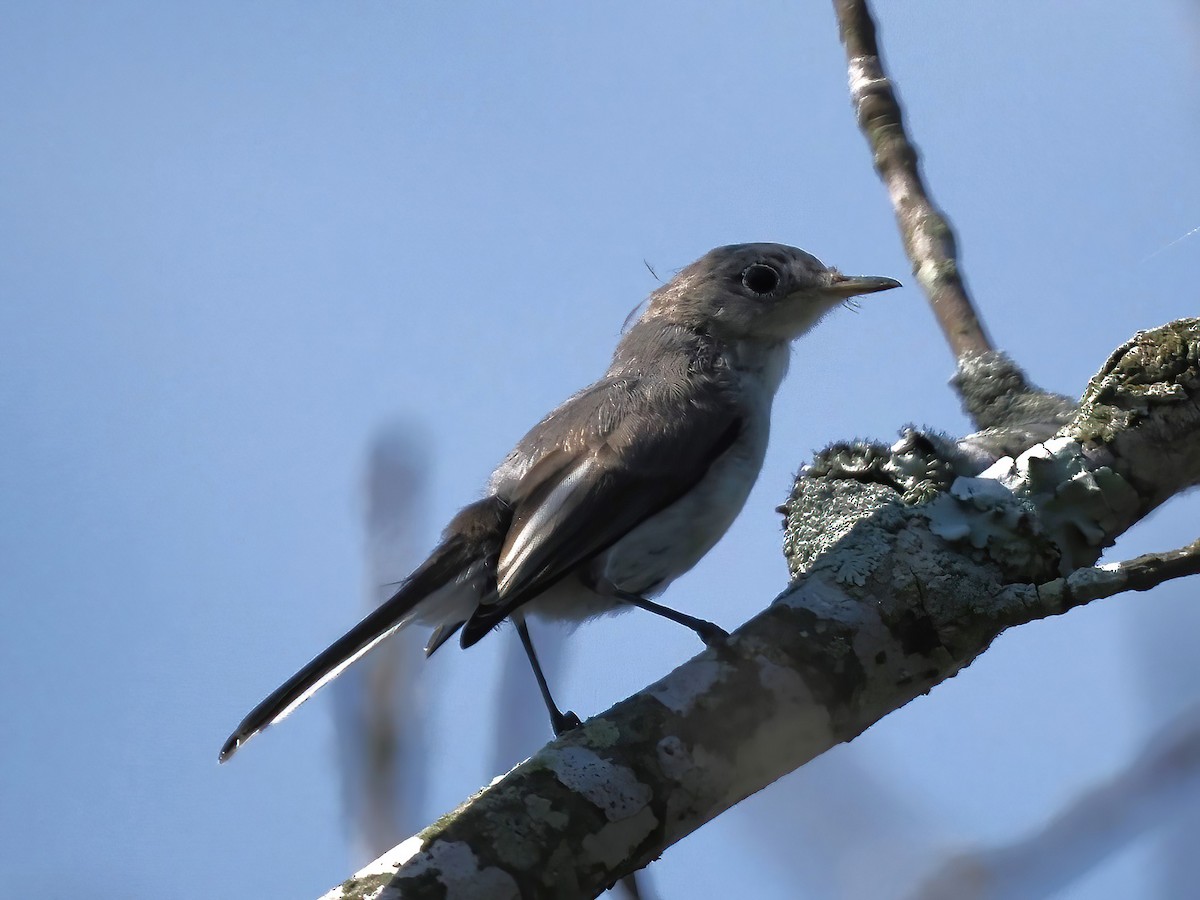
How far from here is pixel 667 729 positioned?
2018mm

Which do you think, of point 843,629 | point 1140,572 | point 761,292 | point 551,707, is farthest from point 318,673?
point 761,292

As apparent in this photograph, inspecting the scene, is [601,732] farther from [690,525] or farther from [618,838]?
[690,525]

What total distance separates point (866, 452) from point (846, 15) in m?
1.56

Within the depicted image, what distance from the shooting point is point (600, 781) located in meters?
1.91

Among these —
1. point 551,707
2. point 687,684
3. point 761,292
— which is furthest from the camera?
point 761,292

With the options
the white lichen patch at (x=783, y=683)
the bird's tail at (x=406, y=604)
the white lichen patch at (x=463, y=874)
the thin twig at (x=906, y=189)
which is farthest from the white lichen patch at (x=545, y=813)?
the thin twig at (x=906, y=189)

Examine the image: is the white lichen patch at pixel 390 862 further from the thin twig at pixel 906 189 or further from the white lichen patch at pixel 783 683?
the thin twig at pixel 906 189

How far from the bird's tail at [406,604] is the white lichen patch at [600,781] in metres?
0.91

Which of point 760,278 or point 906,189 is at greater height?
point 760,278

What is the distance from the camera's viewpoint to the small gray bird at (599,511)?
2.94 m

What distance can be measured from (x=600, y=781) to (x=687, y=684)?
0.88 ft

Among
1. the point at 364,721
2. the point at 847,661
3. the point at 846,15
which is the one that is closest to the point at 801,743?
the point at 847,661

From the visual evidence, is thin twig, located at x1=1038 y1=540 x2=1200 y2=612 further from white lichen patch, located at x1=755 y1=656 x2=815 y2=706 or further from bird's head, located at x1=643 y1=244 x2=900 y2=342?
bird's head, located at x1=643 y1=244 x2=900 y2=342

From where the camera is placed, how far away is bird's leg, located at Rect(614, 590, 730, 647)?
9.09ft
